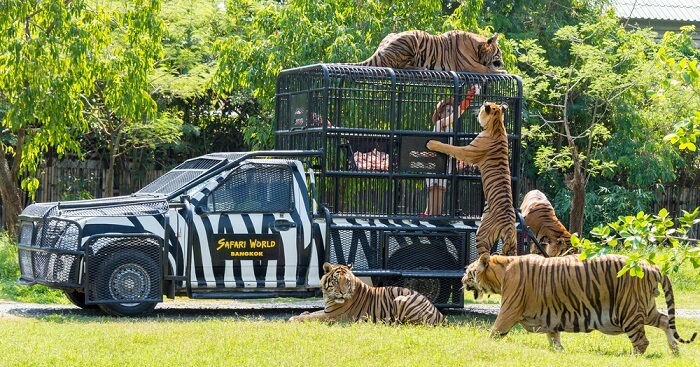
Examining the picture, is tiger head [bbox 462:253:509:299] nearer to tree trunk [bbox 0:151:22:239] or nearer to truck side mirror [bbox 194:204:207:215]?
truck side mirror [bbox 194:204:207:215]

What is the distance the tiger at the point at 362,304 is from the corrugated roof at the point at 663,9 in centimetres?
2124

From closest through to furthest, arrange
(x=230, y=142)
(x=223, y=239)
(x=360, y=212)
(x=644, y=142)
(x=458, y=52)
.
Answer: (x=223, y=239) < (x=360, y=212) < (x=458, y=52) < (x=644, y=142) < (x=230, y=142)

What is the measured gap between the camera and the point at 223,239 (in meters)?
12.6

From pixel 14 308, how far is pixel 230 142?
1230 centimetres

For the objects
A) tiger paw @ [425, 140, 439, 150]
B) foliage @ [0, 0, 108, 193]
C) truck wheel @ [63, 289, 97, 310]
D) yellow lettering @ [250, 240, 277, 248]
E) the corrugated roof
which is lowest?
truck wheel @ [63, 289, 97, 310]

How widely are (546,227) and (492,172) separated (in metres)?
1.61

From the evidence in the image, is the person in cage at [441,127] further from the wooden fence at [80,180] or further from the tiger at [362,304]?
the wooden fence at [80,180]

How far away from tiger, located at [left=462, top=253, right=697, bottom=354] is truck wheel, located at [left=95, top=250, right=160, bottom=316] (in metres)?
3.46

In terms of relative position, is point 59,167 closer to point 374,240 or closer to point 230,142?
point 230,142

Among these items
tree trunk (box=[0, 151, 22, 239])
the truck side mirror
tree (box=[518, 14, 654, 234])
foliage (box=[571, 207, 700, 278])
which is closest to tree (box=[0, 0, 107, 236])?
tree trunk (box=[0, 151, 22, 239])

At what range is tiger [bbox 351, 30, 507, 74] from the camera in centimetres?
1434

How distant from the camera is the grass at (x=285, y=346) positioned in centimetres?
927

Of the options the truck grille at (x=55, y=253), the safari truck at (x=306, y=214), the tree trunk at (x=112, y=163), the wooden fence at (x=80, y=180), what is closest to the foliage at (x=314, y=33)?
the safari truck at (x=306, y=214)

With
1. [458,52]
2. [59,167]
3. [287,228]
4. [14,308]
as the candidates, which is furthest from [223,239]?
[59,167]
